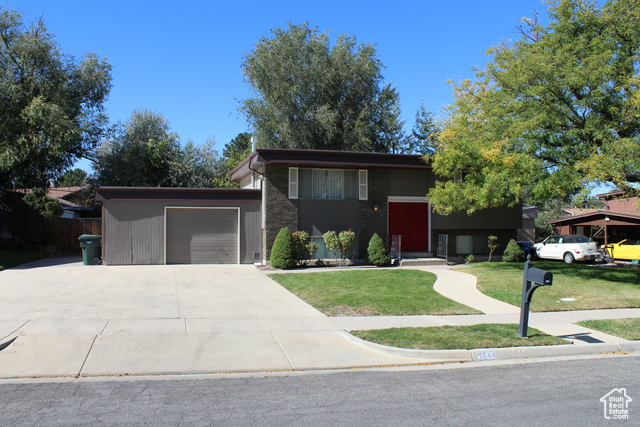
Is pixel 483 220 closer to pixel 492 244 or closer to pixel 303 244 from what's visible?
pixel 492 244

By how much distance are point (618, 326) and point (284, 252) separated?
10914 millimetres

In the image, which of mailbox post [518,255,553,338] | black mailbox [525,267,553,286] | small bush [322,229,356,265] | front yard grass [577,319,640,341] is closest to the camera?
black mailbox [525,267,553,286]

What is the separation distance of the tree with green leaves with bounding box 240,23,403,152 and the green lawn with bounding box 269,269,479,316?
17735 mm

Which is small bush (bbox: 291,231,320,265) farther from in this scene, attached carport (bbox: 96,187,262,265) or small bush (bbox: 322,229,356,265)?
attached carport (bbox: 96,187,262,265)

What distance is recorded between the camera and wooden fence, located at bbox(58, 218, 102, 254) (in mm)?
24641

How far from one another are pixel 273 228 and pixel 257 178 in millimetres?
3094

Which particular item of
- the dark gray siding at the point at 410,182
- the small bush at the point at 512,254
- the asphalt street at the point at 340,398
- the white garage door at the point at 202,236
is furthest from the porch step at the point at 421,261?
the asphalt street at the point at 340,398

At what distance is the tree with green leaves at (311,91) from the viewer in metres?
32.5

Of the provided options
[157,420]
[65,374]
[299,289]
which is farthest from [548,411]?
[299,289]

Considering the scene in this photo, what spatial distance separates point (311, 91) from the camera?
33156 mm

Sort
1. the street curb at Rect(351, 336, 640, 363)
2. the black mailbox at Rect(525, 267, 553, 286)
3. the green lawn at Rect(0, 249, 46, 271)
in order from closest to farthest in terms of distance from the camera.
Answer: the street curb at Rect(351, 336, 640, 363), the black mailbox at Rect(525, 267, 553, 286), the green lawn at Rect(0, 249, 46, 271)

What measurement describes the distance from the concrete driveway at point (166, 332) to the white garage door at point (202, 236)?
17.8 feet

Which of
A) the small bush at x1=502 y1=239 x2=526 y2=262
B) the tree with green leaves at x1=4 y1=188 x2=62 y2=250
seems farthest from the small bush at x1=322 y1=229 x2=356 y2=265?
the tree with green leaves at x1=4 y1=188 x2=62 y2=250

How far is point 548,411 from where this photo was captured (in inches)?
204
